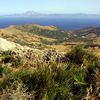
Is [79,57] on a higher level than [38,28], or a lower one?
higher

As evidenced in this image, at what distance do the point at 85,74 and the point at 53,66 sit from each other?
0.90 m

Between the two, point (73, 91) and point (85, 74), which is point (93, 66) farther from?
point (73, 91)

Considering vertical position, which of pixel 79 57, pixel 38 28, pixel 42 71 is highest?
pixel 42 71

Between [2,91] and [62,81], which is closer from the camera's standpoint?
[2,91]

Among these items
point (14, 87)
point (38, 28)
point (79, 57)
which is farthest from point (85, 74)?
point (38, 28)

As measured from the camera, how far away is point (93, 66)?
960 centimetres

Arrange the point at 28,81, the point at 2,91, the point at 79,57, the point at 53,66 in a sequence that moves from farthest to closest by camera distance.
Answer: the point at 79,57, the point at 53,66, the point at 28,81, the point at 2,91

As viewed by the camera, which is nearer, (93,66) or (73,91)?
(73,91)

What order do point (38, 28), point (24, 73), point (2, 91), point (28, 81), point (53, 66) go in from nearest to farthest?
point (2, 91) < point (28, 81) < point (24, 73) < point (53, 66) < point (38, 28)

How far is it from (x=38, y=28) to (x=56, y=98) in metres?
192

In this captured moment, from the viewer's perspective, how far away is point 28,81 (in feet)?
25.3

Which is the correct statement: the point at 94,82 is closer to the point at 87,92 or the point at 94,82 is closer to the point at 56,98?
the point at 87,92

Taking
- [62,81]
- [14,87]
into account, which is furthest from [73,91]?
[14,87]

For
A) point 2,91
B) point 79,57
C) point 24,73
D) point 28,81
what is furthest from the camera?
point 79,57
